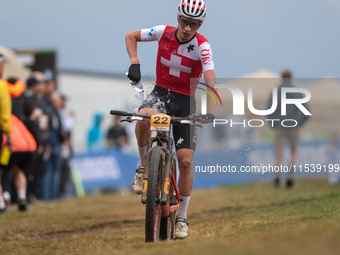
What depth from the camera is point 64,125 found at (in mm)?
14359

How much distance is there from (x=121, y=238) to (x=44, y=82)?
780 centimetres

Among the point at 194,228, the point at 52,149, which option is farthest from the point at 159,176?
the point at 52,149

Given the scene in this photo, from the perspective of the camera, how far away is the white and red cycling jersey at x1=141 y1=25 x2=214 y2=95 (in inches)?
252

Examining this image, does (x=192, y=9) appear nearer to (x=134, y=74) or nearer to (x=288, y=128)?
(x=134, y=74)

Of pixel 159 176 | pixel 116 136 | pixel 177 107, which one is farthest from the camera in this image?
pixel 116 136

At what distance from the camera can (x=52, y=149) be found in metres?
14.3

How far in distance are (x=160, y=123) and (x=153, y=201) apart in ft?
2.76

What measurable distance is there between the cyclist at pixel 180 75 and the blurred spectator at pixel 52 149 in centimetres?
742

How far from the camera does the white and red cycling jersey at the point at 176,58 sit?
21.0 feet

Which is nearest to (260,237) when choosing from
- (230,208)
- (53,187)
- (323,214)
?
(323,214)

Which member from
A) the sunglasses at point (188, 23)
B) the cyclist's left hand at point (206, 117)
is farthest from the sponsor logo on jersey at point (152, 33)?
the cyclist's left hand at point (206, 117)

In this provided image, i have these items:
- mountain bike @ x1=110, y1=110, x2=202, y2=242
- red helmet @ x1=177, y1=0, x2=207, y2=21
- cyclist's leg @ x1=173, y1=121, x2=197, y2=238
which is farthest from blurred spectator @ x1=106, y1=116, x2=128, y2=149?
red helmet @ x1=177, y1=0, x2=207, y2=21

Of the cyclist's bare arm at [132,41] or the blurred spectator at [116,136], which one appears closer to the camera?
the cyclist's bare arm at [132,41]

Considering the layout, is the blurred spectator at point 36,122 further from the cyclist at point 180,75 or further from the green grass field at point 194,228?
the cyclist at point 180,75
